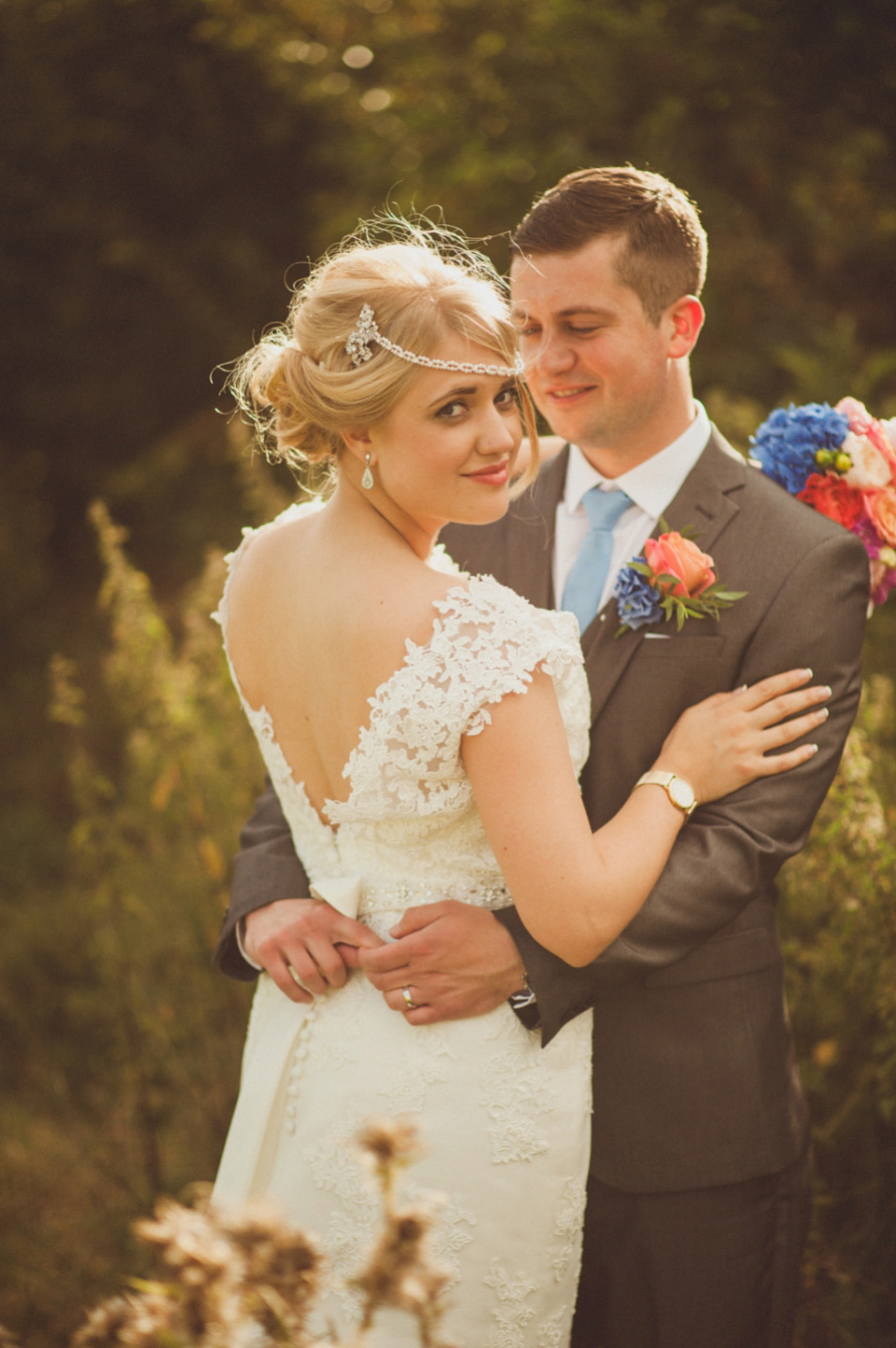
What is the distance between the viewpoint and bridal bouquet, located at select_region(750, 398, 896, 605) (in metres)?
2.26

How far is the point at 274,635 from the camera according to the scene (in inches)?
76.5

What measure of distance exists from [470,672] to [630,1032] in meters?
0.97

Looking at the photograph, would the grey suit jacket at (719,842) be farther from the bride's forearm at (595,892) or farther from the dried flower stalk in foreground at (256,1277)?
the dried flower stalk in foreground at (256,1277)

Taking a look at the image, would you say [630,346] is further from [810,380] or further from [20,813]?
[20,813]

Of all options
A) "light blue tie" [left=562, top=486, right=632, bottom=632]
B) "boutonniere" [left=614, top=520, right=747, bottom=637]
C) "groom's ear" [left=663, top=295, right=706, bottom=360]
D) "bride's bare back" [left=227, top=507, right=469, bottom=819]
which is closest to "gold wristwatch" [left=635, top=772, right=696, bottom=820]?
"boutonniere" [left=614, top=520, right=747, bottom=637]

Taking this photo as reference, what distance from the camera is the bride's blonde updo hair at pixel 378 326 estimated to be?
5.98 ft

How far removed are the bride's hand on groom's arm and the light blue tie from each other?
81 cm

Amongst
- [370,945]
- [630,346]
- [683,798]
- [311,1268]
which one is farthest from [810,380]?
[311,1268]

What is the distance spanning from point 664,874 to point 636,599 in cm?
55

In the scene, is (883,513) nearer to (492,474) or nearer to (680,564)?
(680,564)

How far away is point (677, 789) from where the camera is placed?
1979 millimetres

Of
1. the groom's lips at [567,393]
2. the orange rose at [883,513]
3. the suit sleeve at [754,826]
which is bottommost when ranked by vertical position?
the suit sleeve at [754,826]

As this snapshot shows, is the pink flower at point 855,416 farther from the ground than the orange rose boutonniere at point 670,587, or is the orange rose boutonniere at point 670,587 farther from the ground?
the pink flower at point 855,416

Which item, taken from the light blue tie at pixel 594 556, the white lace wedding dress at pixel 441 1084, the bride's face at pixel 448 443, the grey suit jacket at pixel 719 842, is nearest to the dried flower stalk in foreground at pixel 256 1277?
the white lace wedding dress at pixel 441 1084
